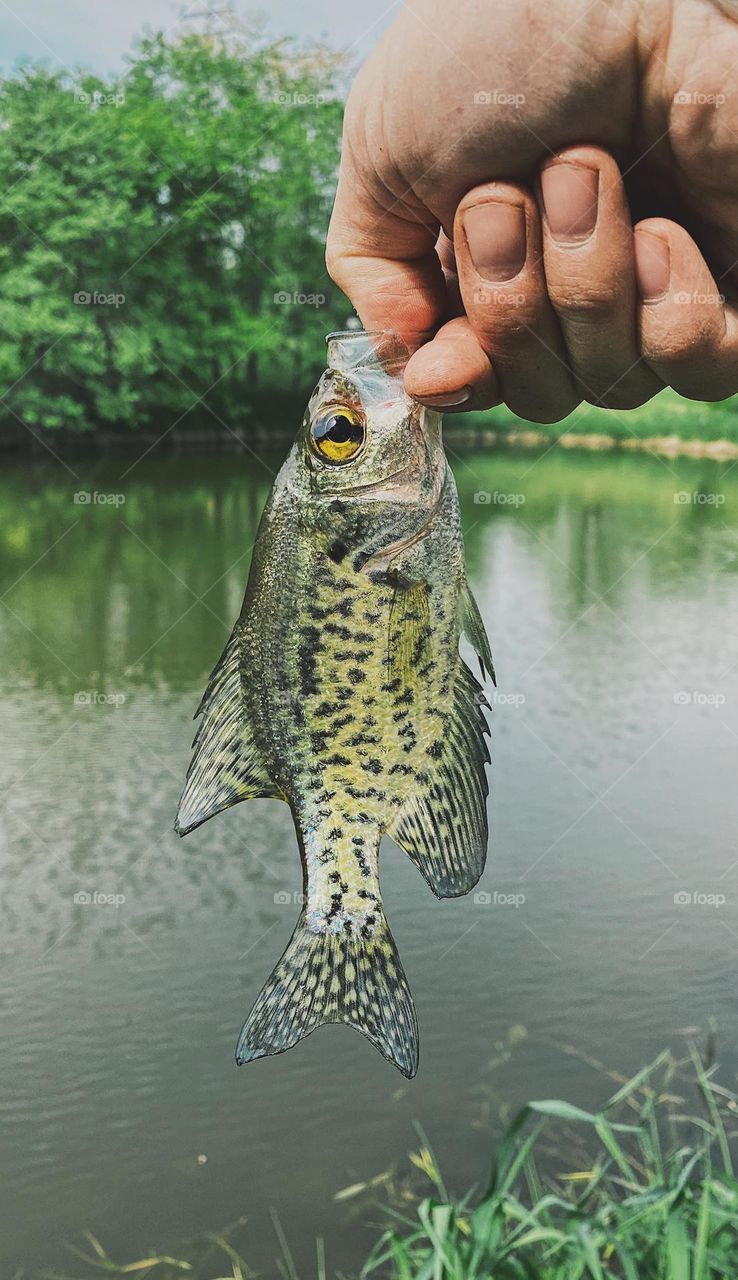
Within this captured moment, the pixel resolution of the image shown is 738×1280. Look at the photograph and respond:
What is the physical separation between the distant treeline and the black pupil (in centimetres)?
3424

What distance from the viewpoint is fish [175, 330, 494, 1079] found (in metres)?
2.35

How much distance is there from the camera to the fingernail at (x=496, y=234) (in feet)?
7.55

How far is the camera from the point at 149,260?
40250 mm

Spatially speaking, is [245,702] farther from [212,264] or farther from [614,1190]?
[212,264]

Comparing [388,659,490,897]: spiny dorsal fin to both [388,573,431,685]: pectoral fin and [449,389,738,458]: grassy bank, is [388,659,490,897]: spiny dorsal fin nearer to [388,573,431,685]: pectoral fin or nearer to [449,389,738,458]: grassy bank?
[388,573,431,685]: pectoral fin

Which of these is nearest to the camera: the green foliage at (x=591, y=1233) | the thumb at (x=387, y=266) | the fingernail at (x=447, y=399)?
the fingernail at (x=447, y=399)

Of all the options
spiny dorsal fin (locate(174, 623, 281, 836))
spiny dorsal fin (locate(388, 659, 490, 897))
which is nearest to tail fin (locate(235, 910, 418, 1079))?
spiny dorsal fin (locate(388, 659, 490, 897))

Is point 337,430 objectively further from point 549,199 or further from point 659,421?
point 659,421

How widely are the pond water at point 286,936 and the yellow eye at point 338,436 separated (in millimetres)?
6226

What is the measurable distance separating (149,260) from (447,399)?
4052 centimetres

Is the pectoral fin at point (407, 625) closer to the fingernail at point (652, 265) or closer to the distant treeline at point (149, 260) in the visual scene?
the fingernail at point (652, 265)

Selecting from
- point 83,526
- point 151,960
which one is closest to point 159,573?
point 83,526

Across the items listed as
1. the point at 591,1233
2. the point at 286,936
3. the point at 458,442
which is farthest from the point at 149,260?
the point at 591,1233

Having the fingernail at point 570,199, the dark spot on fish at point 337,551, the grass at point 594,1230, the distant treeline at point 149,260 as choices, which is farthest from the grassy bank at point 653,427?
the dark spot on fish at point 337,551
